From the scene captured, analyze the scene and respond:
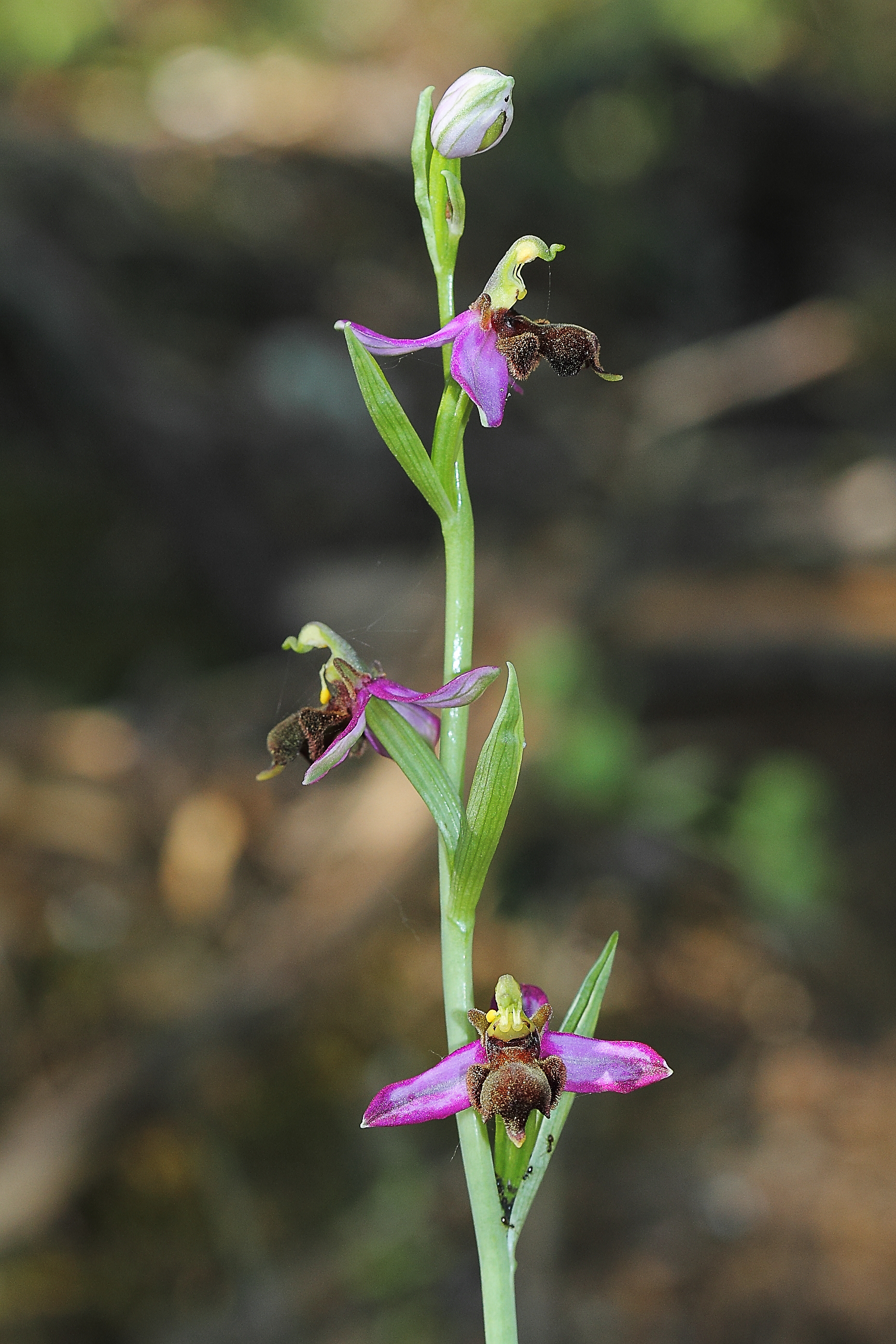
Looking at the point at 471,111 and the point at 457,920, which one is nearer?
the point at 457,920

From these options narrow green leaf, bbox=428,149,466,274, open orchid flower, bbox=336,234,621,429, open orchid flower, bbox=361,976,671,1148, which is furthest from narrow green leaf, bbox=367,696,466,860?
narrow green leaf, bbox=428,149,466,274

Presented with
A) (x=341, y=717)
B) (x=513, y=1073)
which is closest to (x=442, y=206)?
(x=341, y=717)

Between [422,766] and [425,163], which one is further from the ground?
[425,163]

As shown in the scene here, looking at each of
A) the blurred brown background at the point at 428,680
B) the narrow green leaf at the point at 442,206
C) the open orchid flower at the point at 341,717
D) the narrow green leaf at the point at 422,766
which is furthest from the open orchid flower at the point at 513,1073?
the blurred brown background at the point at 428,680

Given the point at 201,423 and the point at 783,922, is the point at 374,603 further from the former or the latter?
the point at 783,922

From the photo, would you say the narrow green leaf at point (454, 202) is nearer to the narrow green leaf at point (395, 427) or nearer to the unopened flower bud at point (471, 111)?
the unopened flower bud at point (471, 111)

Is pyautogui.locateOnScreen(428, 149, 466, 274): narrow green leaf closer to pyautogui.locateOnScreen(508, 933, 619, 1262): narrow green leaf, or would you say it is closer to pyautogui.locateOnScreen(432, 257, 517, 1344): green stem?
pyautogui.locateOnScreen(432, 257, 517, 1344): green stem

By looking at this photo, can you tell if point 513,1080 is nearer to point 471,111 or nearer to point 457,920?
point 457,920
